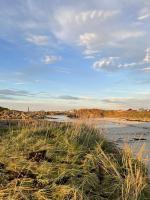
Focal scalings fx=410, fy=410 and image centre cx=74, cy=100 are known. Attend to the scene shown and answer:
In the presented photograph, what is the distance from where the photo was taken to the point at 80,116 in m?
16.0

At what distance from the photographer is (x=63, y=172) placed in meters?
8.74

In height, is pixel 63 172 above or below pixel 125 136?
below

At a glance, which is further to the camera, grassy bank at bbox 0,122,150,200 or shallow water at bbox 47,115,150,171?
shallow water at bbox 47,115,150,171

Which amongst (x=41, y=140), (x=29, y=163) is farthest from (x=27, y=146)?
(x=29, y=163)

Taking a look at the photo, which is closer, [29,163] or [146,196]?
[146,196]

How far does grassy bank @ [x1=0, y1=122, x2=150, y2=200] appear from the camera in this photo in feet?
25.9

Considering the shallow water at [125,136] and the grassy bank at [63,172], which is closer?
the grassy bank at [63,172]

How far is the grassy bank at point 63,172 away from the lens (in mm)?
7895

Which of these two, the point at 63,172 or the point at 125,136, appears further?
the point at 125,136

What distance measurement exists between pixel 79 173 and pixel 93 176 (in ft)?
1.11

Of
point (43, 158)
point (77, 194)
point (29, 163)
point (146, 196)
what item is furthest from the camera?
point (43, 158)

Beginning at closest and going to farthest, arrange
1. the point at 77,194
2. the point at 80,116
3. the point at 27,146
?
the point at 77,194 → the point at 27,146 → the point at 80,116

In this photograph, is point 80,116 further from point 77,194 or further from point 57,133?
point 77,194

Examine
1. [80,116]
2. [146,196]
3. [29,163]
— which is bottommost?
[146,196]
